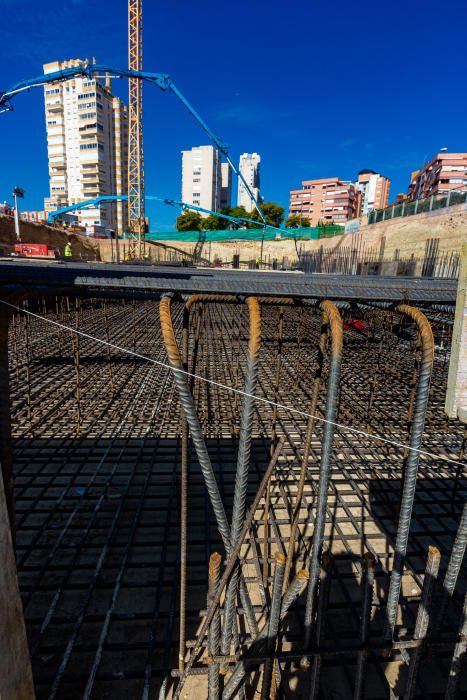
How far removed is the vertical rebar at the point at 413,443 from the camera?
1.67 metres

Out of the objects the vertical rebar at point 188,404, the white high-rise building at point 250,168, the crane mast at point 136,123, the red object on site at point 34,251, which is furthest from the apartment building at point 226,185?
the vertical rebar at point 188,404

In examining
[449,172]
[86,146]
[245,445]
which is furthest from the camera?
[86,146]

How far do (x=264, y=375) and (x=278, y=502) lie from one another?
430 centimetres

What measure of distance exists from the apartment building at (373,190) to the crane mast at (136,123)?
261ft

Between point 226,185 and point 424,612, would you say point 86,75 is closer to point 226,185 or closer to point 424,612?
point 424,612

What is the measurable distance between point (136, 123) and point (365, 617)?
5412 centimetres

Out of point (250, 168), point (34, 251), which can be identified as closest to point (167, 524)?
point (34, 251)

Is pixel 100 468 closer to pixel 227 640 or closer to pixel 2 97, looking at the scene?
pixel 227 640

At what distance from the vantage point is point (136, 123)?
148ft

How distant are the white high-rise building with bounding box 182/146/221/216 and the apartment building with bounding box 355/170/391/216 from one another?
45.2 meters

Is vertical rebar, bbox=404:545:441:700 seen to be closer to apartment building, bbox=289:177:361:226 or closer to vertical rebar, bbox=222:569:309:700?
vertical rebar, bbox=222:569:309:700

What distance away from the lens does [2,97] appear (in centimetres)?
3353

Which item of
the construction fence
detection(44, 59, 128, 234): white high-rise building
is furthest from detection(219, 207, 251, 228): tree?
the construction fence

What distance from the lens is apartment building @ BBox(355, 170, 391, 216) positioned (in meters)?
107
